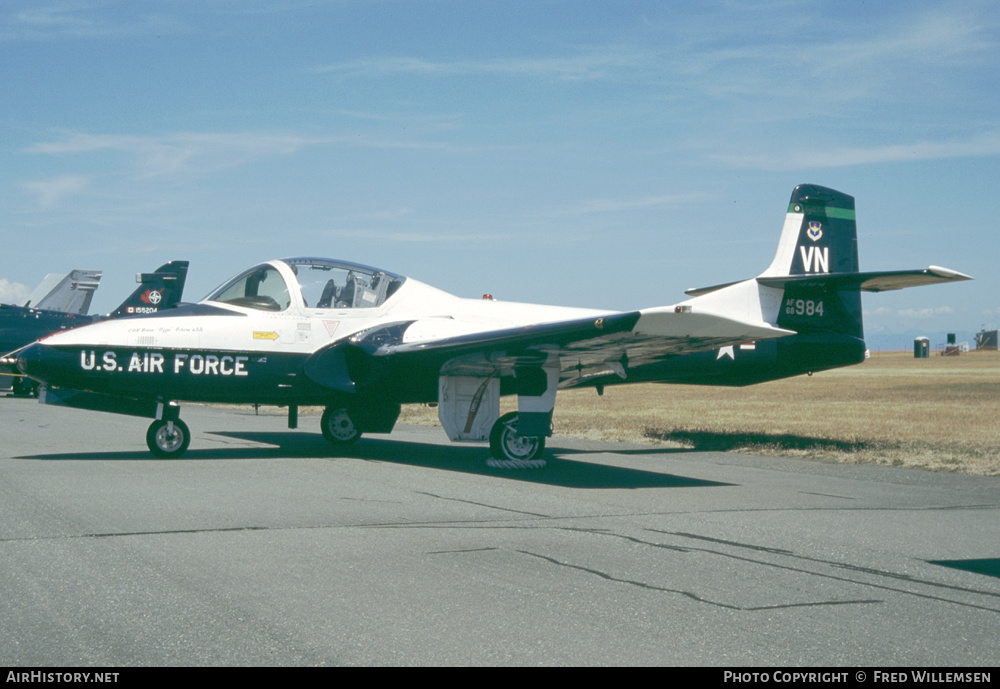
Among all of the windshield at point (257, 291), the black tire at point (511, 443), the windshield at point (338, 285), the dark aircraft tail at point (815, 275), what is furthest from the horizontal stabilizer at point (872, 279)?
the windshield at point (257, 291)

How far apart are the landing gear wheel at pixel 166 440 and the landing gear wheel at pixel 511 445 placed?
4.05m

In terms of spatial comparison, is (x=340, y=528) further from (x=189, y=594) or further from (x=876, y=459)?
(x=876, y=459)

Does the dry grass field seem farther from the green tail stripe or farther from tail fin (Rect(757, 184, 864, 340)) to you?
the green tail stripe

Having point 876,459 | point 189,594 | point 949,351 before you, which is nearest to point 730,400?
point 876,459

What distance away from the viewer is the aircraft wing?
947 cm

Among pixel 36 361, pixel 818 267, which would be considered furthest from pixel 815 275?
pixel 36 361

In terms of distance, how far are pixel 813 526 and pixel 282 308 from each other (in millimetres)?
7710

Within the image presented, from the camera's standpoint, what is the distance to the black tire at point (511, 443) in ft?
39.2

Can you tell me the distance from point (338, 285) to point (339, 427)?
8.08ft

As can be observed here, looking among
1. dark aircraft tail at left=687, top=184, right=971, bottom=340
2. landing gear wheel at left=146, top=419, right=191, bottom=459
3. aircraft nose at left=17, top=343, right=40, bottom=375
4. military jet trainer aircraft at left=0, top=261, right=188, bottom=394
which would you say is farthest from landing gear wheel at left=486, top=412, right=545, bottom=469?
military jet trainer aircraft at left=0, top=261, right=188, bottom=394

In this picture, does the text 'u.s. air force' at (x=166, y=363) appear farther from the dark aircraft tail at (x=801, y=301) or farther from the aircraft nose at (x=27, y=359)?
the dark aircraft tail at (x=801, y=301)

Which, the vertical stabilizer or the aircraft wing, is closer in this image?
the aircraft wing

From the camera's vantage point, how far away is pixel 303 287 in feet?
41.0

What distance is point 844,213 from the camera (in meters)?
16.0
